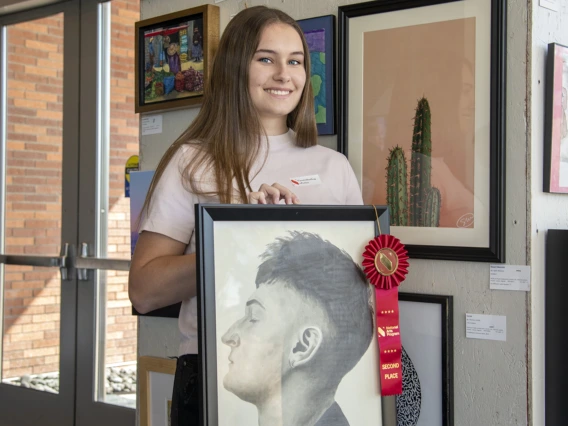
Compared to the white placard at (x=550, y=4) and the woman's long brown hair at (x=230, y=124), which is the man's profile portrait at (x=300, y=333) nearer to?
the woman's long brown hair at (x=230, y=124)

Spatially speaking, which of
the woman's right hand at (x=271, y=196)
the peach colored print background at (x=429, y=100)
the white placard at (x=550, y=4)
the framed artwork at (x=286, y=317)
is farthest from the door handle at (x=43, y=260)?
the white placard at (x=550, y=4)

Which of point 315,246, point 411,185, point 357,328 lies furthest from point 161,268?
point 411,185

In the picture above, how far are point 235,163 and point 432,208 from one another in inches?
25.4

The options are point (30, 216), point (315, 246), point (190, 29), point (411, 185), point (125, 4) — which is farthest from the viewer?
point (30, 216)

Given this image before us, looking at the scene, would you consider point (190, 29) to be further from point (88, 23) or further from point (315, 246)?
point (88, 23)

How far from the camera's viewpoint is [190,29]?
102 inches

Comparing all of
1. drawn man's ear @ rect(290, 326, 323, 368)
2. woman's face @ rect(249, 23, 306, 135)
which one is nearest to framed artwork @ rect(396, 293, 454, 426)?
drawn man's ear @ rect(290, 326, 323, 368)

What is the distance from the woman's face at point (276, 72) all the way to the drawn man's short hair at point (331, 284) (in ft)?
1.45

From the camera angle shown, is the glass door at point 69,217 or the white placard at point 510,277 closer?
the white placard at point 510,277

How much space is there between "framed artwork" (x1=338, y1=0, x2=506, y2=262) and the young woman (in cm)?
22

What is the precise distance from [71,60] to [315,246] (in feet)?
Answer: 10.0

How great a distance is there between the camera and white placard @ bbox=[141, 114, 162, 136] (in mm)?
2797

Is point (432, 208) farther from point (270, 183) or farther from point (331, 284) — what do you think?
point (331, 284)

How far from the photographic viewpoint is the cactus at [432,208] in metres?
2.01
